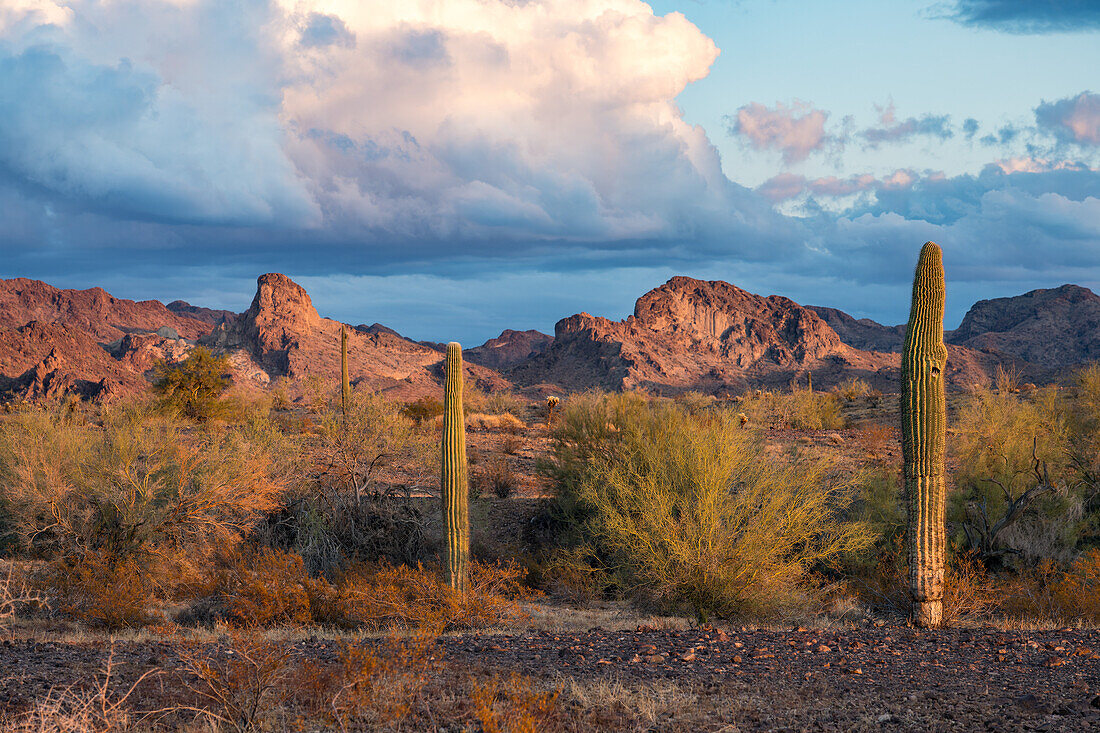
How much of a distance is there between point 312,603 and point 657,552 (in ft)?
16.4

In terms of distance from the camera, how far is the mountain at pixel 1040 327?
94.7 m

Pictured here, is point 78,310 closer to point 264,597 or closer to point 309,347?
point 309,347

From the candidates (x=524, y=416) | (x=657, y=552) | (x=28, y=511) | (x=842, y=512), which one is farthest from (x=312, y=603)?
(x=524, y=416)

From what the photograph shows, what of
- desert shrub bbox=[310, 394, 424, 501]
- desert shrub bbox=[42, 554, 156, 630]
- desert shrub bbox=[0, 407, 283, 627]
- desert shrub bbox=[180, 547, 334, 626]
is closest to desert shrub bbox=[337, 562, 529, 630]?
desert shrub bbox=[180, 547, 334, 626]

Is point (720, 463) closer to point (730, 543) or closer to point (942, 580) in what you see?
point (730, 543)

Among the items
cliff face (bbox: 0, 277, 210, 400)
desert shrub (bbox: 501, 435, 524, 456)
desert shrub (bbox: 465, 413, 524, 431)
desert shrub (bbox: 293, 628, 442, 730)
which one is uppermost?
cliff face (bbox: 0, 277, 210, 400)

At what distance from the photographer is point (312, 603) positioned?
436 inches

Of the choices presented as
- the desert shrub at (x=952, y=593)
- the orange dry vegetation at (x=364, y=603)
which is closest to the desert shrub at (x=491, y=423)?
the orange dry vegetation at (x=364, y=603)

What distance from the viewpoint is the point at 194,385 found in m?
29.4

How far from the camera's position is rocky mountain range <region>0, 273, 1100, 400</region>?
225 feet

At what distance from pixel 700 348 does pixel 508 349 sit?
1270 inches

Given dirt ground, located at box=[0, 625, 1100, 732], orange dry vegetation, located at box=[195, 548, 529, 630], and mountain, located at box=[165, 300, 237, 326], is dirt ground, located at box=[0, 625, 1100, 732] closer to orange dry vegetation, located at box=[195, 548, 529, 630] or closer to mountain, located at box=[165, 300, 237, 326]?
orange dry vegetation, located at box=[195, 548, 529, 630]

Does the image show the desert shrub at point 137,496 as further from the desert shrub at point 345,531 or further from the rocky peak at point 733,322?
the rocky peak at point 733,322

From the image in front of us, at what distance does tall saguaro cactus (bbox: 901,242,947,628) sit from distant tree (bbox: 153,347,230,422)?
25.5 m
